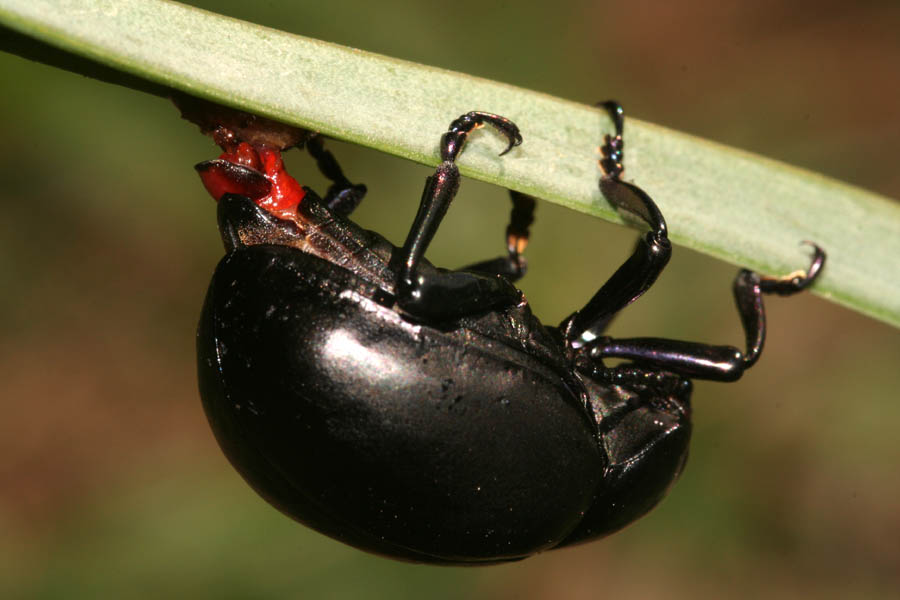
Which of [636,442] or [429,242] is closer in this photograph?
[429,242]

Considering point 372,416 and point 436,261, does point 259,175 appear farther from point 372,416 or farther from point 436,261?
point 436,261

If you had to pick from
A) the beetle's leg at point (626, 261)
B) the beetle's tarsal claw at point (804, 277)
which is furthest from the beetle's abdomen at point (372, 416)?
the beetle's tarsal claw at point (804, 277)

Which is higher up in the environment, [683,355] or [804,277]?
[804,277]

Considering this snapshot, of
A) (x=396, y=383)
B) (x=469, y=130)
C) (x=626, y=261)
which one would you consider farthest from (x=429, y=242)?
(x=626, y=261)

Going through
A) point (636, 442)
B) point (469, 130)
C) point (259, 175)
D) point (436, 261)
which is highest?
point (436, 261)

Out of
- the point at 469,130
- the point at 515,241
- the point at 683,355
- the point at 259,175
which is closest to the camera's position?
the point at 469,130

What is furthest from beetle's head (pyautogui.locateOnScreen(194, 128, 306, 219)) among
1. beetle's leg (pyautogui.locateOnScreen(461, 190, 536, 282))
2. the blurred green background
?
the blurred green background

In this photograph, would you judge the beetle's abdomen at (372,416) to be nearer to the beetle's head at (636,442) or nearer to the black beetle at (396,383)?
the black beetle at (396,383)
